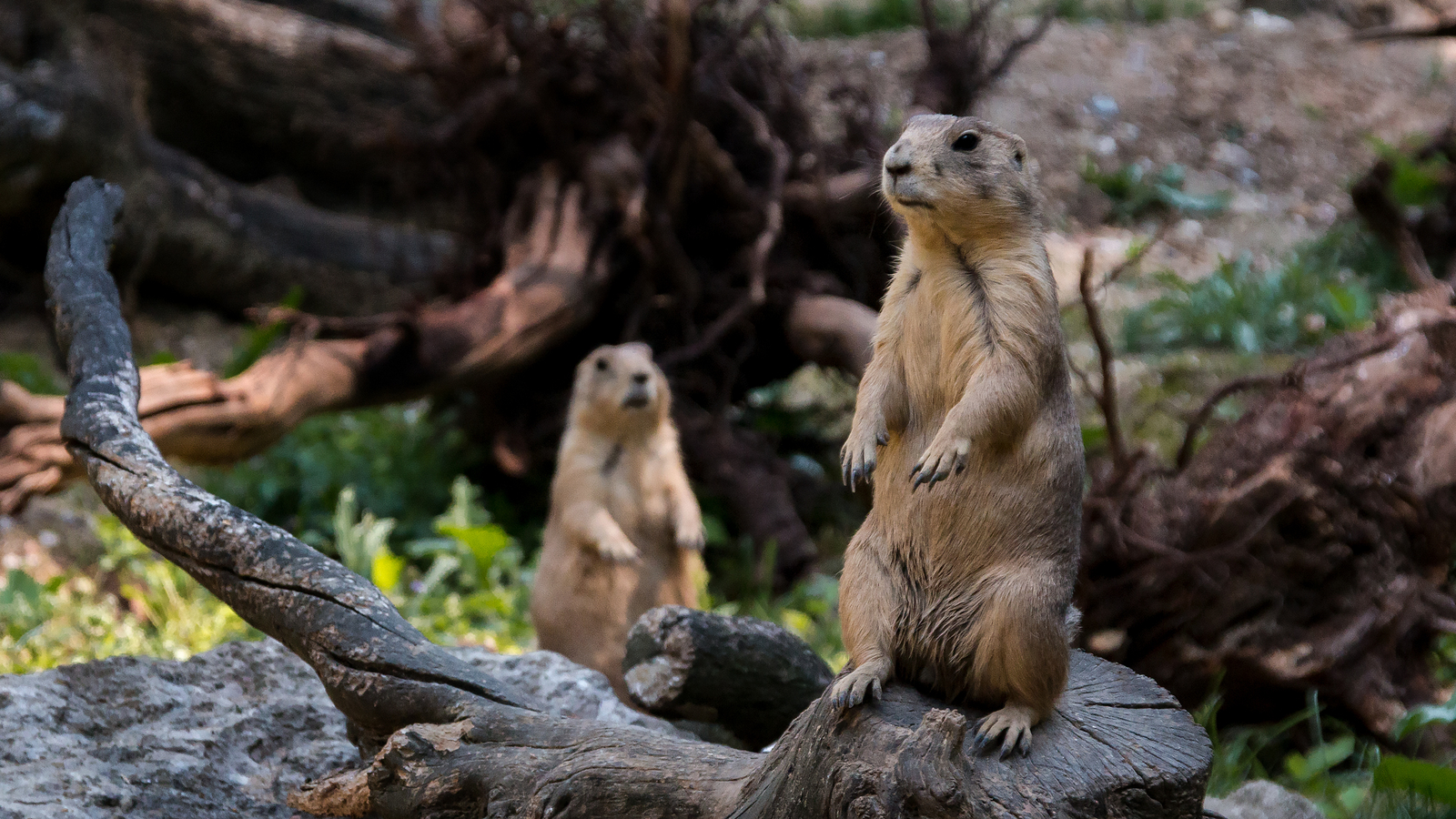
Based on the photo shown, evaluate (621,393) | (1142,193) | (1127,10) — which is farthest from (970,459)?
(1127,10)

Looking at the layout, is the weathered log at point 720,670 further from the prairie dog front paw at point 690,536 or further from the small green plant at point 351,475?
the small green plant at point 351,475

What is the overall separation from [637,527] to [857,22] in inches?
365

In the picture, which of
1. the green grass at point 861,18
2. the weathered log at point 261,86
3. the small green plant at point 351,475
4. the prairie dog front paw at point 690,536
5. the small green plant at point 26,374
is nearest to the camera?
the prairie dog front paw at point 690,536

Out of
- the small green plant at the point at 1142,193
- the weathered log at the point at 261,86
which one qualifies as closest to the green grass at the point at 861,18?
the small green plant at the point at 1142,193

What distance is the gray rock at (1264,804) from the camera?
11.1 ft

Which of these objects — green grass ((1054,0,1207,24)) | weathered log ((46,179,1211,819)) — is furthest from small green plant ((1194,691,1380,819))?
green grass ((1054,0,1207,24))

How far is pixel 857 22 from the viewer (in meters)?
13.2

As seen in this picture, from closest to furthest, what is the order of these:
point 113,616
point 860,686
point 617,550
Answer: point 860,686 < point 617,550 < point 113,616

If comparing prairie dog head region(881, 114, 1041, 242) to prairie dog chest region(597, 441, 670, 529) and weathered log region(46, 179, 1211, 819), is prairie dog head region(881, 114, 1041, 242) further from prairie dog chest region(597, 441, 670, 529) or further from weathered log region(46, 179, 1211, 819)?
prairie dog chest region(597, 441, 670, 529)

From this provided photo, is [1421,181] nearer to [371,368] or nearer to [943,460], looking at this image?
[371,368]

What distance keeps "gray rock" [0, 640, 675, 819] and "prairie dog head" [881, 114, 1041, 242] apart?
1.65 metres

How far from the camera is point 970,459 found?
2568mm

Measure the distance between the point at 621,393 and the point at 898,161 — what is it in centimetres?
304

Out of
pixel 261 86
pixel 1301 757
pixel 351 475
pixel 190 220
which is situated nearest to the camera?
pixel 1301 757
